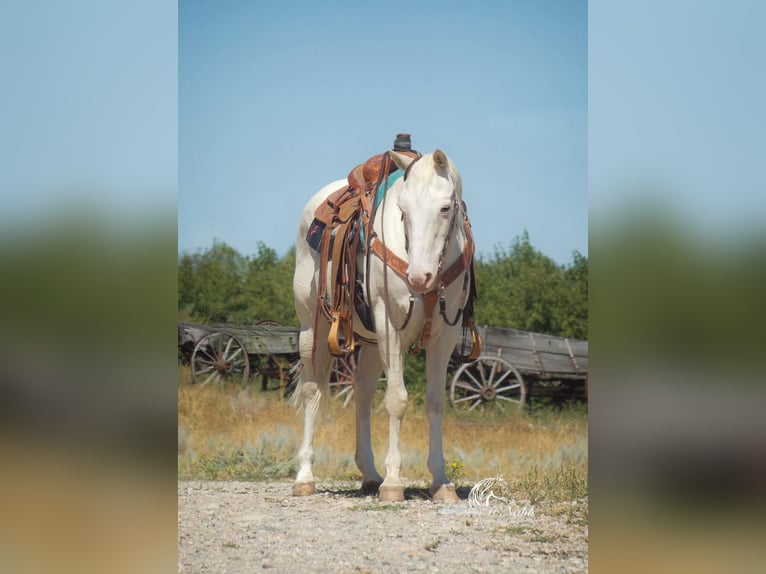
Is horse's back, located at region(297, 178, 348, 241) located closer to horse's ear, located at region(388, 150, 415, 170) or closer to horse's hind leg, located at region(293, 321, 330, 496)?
horse's hind leg, located at region(293, 321, 330, 496)

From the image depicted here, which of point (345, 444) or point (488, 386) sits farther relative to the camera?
point (488, 386)

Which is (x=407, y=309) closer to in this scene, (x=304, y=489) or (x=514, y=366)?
(x=304, y=489)

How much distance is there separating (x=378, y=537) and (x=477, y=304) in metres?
8.36

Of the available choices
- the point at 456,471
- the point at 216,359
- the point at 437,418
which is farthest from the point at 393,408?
the point at 216,359

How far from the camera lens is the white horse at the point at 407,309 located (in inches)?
199

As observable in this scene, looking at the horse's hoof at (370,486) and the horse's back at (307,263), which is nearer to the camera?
the horse's hoof at (370,486)

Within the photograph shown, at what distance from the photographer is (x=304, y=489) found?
20.3ft

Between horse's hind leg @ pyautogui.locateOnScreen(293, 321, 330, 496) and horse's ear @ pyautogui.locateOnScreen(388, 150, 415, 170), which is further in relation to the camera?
horse's hind leg @ pyautogui.locateOnScreen(293, 321, 330, 496)

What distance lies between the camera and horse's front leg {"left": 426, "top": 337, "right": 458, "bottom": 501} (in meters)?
5.59

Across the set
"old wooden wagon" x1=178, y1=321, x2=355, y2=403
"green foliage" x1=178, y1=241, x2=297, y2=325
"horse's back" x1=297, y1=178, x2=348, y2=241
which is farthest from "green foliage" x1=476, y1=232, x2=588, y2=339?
"horse's back" x1=297, y1=178, x2=348, y2=241

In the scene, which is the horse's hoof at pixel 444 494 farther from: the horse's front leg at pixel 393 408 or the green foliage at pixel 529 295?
the green foliage at pixel 529 295
